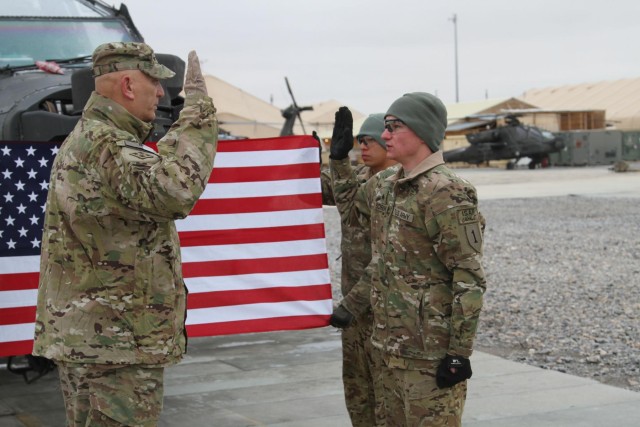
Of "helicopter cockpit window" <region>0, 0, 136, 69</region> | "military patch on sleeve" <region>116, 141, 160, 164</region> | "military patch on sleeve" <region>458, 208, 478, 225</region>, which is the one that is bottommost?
Answer: "military patch on sleeve" <region>458, 208, 478, 225</region>

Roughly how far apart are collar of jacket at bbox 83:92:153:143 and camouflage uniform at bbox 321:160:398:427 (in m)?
1.72

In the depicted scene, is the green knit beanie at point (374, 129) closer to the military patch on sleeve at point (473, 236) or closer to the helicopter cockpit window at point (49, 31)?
the military patch on sleeve at point (473, 236)

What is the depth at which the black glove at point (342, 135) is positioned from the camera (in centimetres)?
477

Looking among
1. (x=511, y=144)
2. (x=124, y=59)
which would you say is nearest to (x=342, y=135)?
(x=124, y=59)

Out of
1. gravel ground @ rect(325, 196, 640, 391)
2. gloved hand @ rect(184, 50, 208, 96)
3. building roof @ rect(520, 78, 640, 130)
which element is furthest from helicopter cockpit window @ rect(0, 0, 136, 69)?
building roof @ rect(520, 78, 640, 130)

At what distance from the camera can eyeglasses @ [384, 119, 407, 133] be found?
393 cm

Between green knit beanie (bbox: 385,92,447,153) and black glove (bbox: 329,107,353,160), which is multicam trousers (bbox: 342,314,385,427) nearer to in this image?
black glove (bbox: 329,107,353,160)

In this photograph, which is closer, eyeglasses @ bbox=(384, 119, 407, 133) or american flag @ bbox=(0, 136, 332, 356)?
eyeglasses @ bbox=(384, 119, 407, 133)

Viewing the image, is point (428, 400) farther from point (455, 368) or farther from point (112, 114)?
point (112, 114)

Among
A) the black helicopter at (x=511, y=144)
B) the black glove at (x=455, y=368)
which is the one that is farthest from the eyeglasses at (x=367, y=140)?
the black helicopter at (x=511, y=144)

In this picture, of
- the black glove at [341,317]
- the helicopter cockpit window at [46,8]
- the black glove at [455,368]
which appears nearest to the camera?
the black glove at [455,368]

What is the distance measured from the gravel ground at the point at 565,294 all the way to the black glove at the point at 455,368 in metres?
3.45

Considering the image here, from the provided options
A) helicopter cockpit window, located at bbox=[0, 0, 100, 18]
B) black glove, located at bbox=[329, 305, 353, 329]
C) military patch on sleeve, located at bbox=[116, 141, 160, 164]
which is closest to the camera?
military patch on sleeve, located at bbox=[116, 141, 160, 164]

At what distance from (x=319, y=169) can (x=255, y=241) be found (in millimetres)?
586
